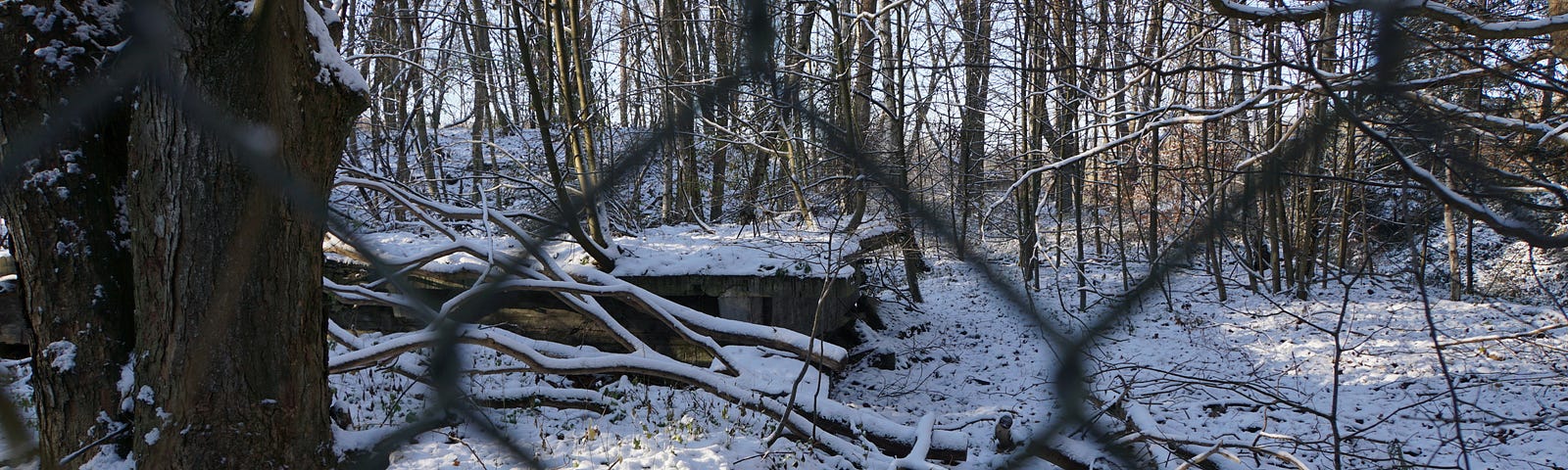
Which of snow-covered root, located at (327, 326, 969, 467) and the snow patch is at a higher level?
the snow patch

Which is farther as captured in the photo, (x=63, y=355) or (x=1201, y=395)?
(x=1201, y=395)

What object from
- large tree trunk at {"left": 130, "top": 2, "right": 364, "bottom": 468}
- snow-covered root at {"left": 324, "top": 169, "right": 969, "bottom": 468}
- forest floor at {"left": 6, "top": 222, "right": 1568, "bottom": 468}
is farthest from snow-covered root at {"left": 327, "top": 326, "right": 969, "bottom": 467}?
large tree trunk at {"left": 130, "top": 2, "right": 364, "bottom": 468}

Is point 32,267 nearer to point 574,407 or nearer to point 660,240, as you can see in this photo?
point 574,407

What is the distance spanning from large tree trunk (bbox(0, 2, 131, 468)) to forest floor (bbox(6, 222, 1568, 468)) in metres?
1.02

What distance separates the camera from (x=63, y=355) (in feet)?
3.69

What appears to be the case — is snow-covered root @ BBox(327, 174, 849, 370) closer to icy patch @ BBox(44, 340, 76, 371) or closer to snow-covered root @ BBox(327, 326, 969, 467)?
snow-covered root @ BBox(327, 326, 969, 467)

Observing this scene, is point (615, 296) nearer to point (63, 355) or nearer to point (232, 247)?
point (63, 355)

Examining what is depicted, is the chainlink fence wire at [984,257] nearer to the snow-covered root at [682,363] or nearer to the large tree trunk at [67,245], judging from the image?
the large tree trunk at [67,245]

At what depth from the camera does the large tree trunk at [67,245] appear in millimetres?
1028

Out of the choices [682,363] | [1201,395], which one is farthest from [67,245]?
[1201,395]

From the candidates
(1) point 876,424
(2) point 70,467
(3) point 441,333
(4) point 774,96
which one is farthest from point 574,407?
(4) point 774,96

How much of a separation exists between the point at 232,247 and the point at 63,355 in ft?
1.41

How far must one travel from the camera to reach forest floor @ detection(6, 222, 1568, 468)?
300 centimetres

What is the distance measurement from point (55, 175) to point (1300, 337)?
6927 mm
